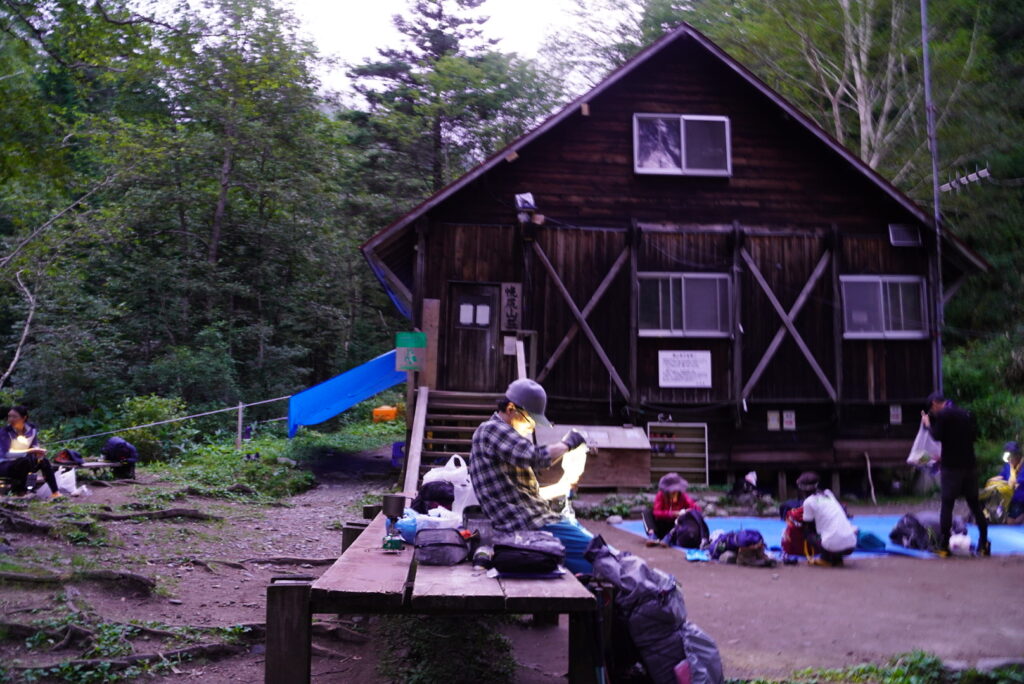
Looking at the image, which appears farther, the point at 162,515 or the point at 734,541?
the point at 162,515

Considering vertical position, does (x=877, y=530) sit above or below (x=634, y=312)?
below

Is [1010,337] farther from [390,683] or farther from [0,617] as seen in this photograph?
[0,617]

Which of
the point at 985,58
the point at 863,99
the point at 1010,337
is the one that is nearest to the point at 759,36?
the point at 863,99

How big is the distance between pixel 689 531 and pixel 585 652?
6.84 metres

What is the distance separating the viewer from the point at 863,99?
23281 mm

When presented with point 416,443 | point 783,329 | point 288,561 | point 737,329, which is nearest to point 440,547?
point 288,561

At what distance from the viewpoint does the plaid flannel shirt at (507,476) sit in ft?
17.4

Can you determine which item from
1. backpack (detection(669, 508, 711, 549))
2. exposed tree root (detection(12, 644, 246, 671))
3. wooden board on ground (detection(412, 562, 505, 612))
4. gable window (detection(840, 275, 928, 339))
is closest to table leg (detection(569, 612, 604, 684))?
wooden board on ground (detection(412, 562, 505, 612))

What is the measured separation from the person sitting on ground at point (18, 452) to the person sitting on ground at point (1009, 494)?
13.2 meters

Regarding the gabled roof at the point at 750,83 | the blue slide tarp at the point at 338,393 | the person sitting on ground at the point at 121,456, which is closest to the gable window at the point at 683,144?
the gabled roof at the point at 750,83

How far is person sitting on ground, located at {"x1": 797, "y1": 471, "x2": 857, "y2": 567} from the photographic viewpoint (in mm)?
9570

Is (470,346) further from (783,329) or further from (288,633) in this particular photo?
(288,633)

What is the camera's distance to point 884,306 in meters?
16.4

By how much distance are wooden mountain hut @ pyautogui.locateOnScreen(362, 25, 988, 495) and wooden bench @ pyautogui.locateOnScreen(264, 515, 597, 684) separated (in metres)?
10.9
